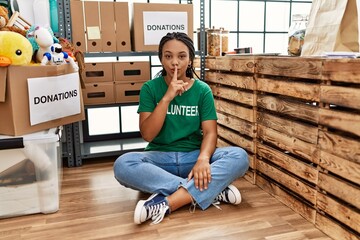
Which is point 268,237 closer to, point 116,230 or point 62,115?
point 116,230

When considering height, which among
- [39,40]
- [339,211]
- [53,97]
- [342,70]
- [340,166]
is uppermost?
[39,40]

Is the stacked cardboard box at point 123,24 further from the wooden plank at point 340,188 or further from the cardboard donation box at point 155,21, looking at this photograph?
the wooden plank at point 340,188

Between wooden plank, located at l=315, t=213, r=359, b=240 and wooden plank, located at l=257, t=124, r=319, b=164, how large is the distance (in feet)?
0.73

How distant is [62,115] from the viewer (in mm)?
1686

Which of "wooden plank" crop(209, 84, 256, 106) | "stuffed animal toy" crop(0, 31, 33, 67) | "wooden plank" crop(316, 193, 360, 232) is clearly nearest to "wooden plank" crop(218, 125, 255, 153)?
"wooden plank" crop(209, 84, 256, 106)

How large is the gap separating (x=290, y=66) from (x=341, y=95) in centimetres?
33

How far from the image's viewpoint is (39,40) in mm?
1633

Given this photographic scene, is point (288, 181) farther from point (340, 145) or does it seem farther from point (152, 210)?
point (152, 210)

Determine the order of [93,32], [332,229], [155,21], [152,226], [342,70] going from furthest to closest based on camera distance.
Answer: [155,21], [93,32], [152,226], [332,229], [342,70]

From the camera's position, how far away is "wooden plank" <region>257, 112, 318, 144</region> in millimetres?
1417

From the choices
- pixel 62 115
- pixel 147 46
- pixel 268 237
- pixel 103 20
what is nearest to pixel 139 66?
pixel 147 46

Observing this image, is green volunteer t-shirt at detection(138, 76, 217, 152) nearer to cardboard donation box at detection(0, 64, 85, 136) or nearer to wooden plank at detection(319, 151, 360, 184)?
cardboard donation box at detection(0, 64, 85, 136)

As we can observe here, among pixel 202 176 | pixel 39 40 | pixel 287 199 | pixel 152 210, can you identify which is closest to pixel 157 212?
pixel 152 210

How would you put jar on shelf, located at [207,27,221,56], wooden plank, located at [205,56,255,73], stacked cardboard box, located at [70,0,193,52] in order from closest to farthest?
wooden plank, located at [205,56,255,73], stacked cardboard box, located at [70,0,193,52], jar on shelf, located at [207,27,221,56]
